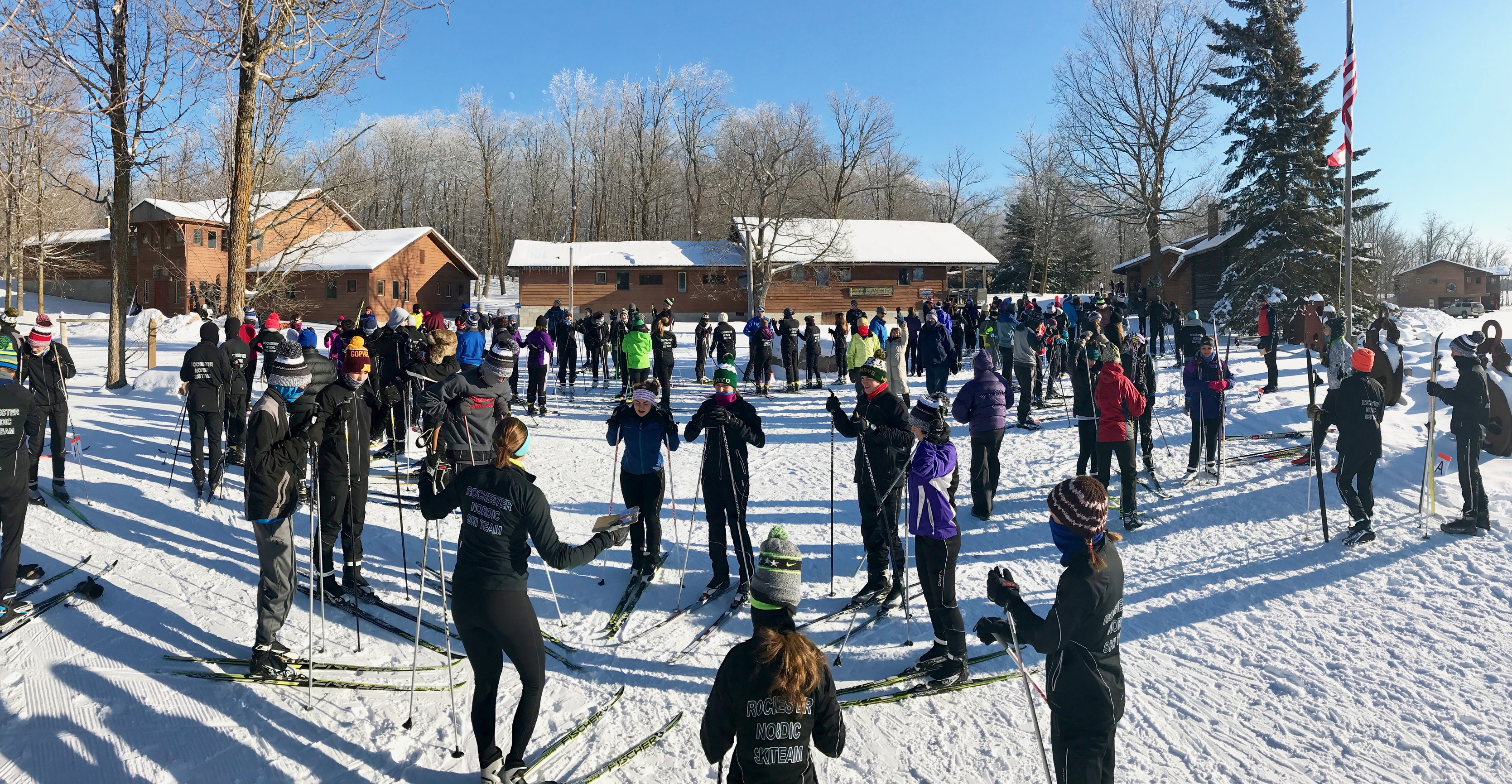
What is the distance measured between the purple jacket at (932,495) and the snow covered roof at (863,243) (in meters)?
30.1

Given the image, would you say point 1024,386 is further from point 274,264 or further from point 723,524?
point 274,264

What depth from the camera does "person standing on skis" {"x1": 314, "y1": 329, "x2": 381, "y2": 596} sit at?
18.6ft

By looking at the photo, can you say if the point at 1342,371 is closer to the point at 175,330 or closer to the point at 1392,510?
the point at 1392,510

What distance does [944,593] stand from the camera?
502 centimetres

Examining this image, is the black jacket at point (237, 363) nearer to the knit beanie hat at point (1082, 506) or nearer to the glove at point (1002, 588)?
the glove at point (1002, 588)

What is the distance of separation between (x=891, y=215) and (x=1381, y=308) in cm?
4625

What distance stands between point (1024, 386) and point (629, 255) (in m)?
29.4

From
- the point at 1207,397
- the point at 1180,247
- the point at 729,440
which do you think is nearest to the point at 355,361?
the point at 729,440

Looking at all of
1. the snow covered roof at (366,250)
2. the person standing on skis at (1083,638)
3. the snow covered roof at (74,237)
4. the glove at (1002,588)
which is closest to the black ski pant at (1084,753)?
the person standing on skis at (1083,638)

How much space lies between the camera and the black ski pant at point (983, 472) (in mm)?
8453

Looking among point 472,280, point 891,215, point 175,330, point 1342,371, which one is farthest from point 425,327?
point 891,215

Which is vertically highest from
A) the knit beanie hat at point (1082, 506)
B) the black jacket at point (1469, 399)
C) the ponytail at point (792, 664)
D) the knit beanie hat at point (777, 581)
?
the black jacket at point (1469, 399)

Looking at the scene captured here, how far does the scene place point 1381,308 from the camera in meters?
23.2

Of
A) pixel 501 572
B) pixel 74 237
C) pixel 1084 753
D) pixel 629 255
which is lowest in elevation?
pixel 1084 753
